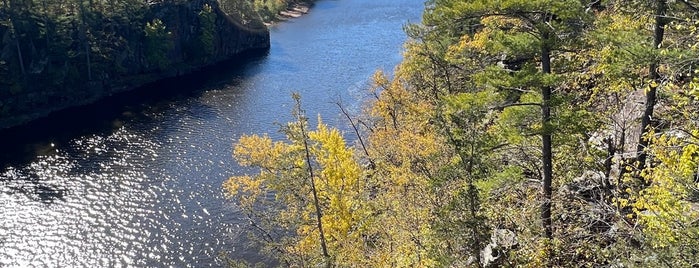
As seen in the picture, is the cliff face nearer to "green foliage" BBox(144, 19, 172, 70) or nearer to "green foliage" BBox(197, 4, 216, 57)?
"green foliage" BBox(144, 19, 172, 70)

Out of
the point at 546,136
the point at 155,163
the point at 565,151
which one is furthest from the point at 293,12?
the point at 546,136

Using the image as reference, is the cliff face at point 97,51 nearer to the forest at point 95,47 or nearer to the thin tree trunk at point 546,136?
the forest at point 95,47

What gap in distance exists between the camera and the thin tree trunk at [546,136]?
17062 millimetres

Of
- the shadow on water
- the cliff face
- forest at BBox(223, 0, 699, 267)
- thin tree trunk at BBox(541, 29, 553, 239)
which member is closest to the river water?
the shadow on water

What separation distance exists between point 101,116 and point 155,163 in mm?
22170

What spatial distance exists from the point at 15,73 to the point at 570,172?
74967 mm

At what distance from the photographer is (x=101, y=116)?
7206 cm

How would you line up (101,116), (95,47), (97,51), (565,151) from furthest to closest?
(97,51)
(95,47)
(101,116)
(565,151)

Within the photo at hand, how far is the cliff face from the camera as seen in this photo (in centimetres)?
7194

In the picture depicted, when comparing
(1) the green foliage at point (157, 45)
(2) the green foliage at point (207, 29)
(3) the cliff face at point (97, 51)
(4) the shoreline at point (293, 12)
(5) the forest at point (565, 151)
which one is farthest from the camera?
(4) the shoreline at point (293, 12)

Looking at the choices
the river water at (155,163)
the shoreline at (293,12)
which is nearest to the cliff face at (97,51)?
the river water at (155,163)

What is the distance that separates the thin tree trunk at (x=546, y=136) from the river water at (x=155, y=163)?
835 inches

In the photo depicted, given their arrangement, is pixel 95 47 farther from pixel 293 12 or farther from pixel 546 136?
pixel 546 136

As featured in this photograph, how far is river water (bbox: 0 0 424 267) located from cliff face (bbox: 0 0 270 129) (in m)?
4.75
